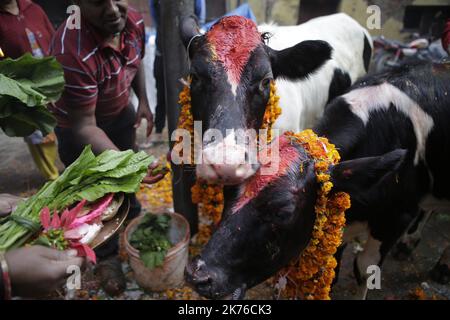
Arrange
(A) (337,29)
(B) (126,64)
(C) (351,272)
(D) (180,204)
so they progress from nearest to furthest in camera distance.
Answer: (B) (126,64)
(C) (351,272)
(D) (180,204)
(A) (337,29)

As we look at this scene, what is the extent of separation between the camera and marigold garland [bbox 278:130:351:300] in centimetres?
214

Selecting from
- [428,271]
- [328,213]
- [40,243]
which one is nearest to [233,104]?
[328,213]

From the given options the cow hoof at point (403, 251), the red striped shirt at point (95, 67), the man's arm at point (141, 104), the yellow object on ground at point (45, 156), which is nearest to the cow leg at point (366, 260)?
the cow hoof at point (403, 251)

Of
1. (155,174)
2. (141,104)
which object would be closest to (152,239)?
(155,174)

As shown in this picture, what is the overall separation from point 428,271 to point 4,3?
5.53 meters

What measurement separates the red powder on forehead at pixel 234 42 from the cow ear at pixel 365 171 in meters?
0.91

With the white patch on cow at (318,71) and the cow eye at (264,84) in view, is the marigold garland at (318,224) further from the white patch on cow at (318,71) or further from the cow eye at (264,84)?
the white patch on cow at (318,71)

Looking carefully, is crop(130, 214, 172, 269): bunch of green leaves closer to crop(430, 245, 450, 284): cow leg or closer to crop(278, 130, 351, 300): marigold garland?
crop(278, 130, 351, 300): marigold garland

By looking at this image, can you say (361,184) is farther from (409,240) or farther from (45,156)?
(45,156)

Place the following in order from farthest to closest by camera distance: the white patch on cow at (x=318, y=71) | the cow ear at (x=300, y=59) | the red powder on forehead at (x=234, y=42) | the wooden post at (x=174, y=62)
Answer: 1. the white patch on cow at (x=318, y=71)
2. the wooden post at (x=174, y=62)
3. the cow ear at (x=300, y=59)
4. the red powder on forehead at (x=234, y=42)

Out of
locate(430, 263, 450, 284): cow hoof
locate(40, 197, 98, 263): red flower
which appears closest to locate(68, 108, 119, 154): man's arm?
locate(40, 197, 98, 263): red flower

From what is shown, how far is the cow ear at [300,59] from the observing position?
2832mm

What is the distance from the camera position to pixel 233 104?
2.29 metres
